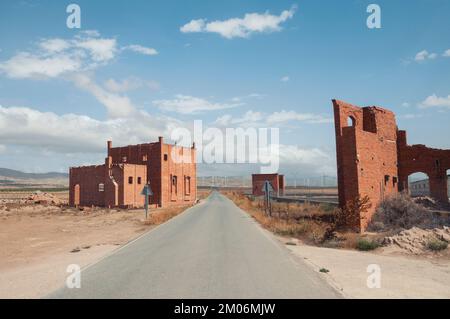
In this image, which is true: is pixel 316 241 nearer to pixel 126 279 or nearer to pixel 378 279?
pixel 378 279

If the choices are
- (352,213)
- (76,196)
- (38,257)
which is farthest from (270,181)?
(38,257)

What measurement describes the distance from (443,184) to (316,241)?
1531cm

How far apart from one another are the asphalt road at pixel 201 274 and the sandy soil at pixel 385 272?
58cm

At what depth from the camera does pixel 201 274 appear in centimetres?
866

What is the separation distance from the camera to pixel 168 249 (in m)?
12.8

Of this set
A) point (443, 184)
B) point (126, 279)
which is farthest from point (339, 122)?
point (126, 279)

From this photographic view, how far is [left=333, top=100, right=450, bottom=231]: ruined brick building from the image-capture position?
19.4 m

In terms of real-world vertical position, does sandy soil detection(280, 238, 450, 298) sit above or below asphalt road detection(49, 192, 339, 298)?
below

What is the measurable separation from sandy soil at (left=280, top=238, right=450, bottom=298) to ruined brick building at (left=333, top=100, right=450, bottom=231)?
6410 millimetres

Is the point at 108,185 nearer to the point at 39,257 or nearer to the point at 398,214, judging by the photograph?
the point at 39,257

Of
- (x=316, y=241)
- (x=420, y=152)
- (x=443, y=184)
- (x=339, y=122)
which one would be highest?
(x=339, y=122)

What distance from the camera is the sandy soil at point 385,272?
7606mm

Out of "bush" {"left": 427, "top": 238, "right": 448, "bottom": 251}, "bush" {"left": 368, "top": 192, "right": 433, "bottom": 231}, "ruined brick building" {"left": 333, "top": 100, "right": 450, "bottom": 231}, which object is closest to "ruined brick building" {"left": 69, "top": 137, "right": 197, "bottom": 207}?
"ruined brick building" {"left": 333, "top": 100, "right": 450, "bottom": 231}

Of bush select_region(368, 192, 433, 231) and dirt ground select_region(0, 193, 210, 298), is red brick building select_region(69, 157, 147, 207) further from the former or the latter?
bush select_region(368, 192, 433, 231)
